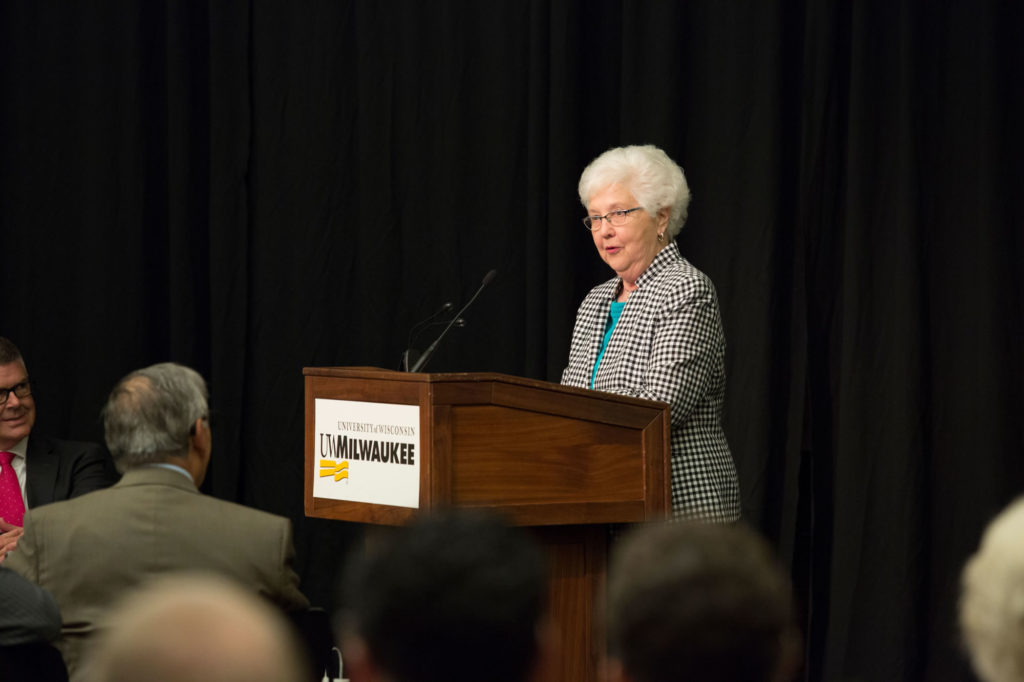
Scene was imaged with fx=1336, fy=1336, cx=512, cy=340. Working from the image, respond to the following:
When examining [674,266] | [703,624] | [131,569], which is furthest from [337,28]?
[703,624]

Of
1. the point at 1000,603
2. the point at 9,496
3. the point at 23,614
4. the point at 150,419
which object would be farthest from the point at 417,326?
the point at 1000,603

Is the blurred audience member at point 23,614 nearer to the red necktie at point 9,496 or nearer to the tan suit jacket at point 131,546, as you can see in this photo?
the tan suit jacket at point 131,546

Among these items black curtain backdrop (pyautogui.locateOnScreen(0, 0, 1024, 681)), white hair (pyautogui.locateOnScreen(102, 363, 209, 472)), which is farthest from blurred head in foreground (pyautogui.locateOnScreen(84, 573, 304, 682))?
black curtain backdrop (pyautogui.locateOnScreen(0, 0, 1024, 681))

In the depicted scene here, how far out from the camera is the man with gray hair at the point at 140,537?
8.02 feet

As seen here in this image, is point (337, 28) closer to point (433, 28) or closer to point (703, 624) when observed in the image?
point (433, 28)

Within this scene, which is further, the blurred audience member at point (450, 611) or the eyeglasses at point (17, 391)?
the eyeglasses at point (17, 391)

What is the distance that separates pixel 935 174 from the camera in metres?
4.57

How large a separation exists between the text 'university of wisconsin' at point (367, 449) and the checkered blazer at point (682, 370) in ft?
2.16

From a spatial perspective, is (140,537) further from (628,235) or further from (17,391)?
(17,391)

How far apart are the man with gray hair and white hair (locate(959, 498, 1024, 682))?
1511 millimetres

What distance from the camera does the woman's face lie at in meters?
3.61

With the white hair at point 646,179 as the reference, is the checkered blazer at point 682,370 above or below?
below

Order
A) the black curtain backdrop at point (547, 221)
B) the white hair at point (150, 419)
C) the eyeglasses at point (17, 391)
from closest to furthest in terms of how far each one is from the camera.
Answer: the white hair at point (150, 419) < the eyeglasses at point (17, 391) < the black curtain backdrop at point (547, 221)

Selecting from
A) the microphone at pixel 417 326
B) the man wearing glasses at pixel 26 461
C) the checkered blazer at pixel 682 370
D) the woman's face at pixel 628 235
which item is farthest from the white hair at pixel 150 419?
the man wearing glasses at pixel 26 461
